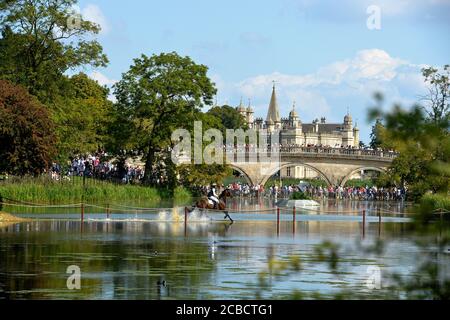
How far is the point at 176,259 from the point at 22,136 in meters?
28.6

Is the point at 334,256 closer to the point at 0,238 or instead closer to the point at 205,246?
the point at 205,246

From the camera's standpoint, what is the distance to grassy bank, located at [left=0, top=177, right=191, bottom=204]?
200 feet

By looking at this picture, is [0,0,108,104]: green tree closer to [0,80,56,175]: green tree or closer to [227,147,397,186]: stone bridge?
[0,80,56,175]: green tree

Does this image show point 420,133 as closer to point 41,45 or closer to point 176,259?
point 176,259

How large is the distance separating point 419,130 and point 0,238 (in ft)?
89.3

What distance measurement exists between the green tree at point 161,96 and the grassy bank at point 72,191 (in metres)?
4.32

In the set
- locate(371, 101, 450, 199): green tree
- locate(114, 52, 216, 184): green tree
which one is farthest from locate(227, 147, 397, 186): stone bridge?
locate(371, 101, 450, 199): green tree

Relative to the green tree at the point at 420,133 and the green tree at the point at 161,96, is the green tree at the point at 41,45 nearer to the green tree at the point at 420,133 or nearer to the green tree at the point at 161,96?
the green tree at the point at 161,96

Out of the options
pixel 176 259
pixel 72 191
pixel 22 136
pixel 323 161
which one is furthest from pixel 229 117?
pixel 176 259

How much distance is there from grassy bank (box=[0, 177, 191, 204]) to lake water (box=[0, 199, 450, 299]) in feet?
54.4

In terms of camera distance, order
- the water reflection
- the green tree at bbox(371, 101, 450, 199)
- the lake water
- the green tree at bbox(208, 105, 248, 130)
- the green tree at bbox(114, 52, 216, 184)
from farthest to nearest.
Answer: the green tree at bbox(208, 105, 248, 130) → the green tree at bbox(114, 52, 216, 184) → the water reflection → the lake water → the green tree at bbox(371, 101, 450, 199)

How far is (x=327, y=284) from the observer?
810 inches
